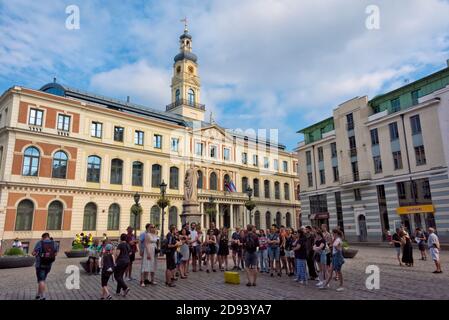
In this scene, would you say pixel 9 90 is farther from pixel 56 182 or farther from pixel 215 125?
pixel 215 125

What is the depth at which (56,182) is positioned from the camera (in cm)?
3328

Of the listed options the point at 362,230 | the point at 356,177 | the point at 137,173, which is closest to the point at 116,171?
the point at 137,173

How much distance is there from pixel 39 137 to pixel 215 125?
1018 inches

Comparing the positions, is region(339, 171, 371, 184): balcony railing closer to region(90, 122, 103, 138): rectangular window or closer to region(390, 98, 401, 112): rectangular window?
region(390, 98, 401, 112): rectangular window

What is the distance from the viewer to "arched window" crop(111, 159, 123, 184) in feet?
126

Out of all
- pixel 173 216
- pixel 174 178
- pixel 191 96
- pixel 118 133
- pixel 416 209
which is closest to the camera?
pixel 416 209

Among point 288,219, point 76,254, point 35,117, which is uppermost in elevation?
point 35,117

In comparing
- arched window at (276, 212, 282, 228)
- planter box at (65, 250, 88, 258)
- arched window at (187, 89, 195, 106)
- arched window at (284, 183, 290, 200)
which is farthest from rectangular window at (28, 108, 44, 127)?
arched window at (284, 183, 290, 200)

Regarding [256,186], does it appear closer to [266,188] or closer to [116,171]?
[266,188]

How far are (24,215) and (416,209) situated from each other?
38.1 metres

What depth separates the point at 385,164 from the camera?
3381 cm

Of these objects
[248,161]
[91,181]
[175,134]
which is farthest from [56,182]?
[248,161]

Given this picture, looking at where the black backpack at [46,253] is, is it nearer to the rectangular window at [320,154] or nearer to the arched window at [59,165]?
the arched window at [59,165]

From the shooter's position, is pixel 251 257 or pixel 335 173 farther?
pixel 335 173
